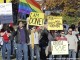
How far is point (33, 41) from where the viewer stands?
16.3 m

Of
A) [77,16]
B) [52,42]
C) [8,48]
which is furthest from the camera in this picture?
[77,16]

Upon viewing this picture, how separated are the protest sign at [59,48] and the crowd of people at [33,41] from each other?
0.26 metres

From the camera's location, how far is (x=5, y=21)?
16.6 meters

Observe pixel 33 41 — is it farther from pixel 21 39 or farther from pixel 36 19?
pixel 36 19

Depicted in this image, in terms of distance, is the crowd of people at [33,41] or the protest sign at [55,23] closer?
the crowd of people at [33,41]

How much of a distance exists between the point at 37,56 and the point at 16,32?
4.87 feet

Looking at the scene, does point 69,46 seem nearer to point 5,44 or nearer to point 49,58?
point 49,58

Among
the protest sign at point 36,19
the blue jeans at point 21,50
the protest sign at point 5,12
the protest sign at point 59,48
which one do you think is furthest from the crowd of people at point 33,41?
the protest sign at point 5,12

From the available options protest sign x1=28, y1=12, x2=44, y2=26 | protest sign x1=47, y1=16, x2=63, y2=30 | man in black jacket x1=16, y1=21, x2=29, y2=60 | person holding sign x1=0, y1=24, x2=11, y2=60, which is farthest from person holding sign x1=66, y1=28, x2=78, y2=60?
person holding sign x1=0, y1=24, x2=11, y2=60

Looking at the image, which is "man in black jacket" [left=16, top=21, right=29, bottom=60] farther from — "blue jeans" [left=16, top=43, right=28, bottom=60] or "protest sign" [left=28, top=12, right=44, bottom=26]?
"protest sign" [left=28, top=12, right=44, bottom=26]

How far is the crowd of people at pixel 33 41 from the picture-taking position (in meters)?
15.9

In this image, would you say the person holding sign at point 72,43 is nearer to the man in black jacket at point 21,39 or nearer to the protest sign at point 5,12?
the man in black jacket at point 21,39

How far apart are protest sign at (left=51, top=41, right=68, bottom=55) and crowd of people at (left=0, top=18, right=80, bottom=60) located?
10.2 inches

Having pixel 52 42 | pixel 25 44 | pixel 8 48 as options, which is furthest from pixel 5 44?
pixel 52 42
